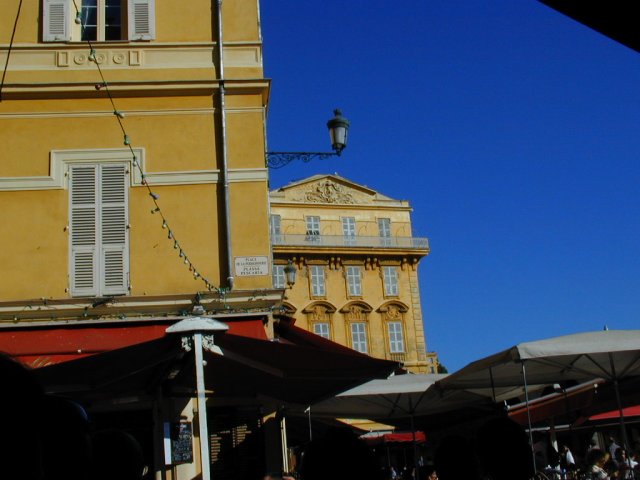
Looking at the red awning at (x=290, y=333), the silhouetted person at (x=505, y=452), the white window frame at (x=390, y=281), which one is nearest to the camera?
the silhouetted person at (x=505, y=452)

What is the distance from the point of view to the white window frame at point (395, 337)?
4256 centimetres

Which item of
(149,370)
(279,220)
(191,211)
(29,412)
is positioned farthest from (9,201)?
(279,220)

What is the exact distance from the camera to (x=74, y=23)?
38.7 ft

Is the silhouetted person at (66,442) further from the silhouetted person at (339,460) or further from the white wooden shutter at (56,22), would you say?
the white wooden shutter at (56,22)

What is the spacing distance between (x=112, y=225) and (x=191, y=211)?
3.59 ft

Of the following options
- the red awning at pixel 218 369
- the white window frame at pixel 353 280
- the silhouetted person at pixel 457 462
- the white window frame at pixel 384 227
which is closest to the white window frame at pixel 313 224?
the white window frame at pixel 353 280

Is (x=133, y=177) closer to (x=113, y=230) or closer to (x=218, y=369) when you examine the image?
(x=113, y=230)

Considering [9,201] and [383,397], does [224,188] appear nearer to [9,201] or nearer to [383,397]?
[9,201]

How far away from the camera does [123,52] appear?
11641 mm

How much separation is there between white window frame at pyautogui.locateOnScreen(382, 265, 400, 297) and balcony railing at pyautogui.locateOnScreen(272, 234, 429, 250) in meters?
1.25

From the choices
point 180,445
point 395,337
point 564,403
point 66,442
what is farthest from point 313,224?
point 66,442

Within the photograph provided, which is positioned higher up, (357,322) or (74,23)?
(357,322)

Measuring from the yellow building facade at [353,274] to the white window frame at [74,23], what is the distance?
97.4 ft

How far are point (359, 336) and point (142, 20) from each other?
3231 centimetres
